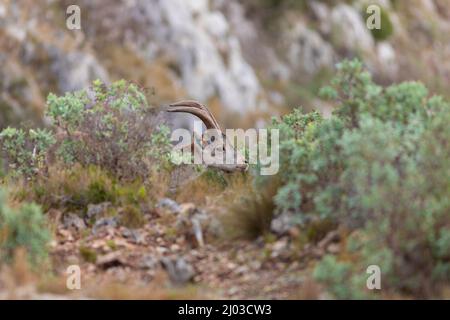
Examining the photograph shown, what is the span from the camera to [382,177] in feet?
25.3

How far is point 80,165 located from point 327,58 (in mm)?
46497

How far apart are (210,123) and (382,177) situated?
4.74 meters

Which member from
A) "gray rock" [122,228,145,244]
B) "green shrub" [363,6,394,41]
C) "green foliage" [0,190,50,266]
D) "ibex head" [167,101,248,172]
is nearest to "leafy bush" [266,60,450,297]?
"gray rock" [122,228,145,244]

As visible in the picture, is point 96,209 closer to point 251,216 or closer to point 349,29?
point 251,216

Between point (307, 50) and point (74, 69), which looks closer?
point (74, 69)

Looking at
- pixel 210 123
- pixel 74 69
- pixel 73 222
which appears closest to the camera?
pixel 73 222

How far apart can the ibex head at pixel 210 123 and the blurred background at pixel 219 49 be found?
22596mm

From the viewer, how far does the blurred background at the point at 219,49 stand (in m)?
42.6

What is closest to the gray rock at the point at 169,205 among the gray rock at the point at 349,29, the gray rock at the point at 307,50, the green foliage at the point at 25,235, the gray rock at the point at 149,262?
the gray rock at the point at 149,262

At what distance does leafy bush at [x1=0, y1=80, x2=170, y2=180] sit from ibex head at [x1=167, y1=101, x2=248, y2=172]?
0.52m

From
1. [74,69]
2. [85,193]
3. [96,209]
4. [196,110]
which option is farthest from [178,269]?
[74,69]

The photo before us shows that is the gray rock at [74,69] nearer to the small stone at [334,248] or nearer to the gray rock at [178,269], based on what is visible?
the gray rock at [178,269]

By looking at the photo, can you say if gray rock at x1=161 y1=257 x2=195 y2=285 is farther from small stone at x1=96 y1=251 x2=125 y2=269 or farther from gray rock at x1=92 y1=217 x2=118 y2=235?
gray rock at x1=92 y1=217 x2=118 y2=235

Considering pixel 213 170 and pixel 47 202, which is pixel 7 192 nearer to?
pixel 47 202
